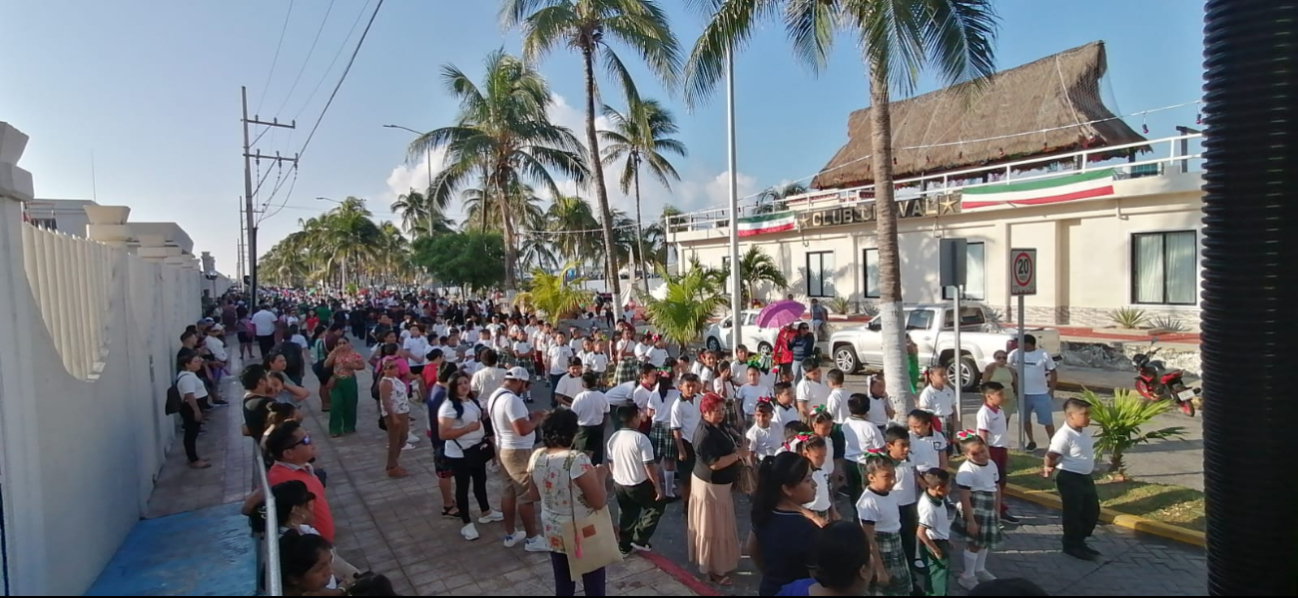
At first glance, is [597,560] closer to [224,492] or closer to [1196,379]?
[224,492]

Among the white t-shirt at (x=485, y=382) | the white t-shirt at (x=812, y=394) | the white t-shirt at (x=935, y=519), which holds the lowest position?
the white t-shirt at (x=935, y=519)

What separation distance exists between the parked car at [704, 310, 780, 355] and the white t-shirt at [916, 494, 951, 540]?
1021cm

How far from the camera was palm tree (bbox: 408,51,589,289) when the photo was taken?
22.6 m

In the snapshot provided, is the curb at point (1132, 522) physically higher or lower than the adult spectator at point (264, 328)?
lower

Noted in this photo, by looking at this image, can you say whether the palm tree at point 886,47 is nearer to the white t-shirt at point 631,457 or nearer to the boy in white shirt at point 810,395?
the boy in white shirt at point 810,395

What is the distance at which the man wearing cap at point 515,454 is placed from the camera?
220 inches

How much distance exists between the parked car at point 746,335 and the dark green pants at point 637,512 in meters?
9.51

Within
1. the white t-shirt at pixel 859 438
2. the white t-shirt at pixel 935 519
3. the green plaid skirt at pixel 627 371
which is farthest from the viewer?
the green plaid skirt at pixel 627 371

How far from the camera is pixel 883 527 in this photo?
14.4 ft

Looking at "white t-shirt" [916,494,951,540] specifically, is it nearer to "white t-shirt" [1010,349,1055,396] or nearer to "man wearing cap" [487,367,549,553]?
"man wearing cap" [487,367,549,553]

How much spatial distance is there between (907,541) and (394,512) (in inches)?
191

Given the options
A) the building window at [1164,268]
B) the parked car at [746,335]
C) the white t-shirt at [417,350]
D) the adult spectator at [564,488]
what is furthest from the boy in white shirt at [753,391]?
the building window at [1164,268]

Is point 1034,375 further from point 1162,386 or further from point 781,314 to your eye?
point 781,314

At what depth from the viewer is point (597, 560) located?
14.0ft
